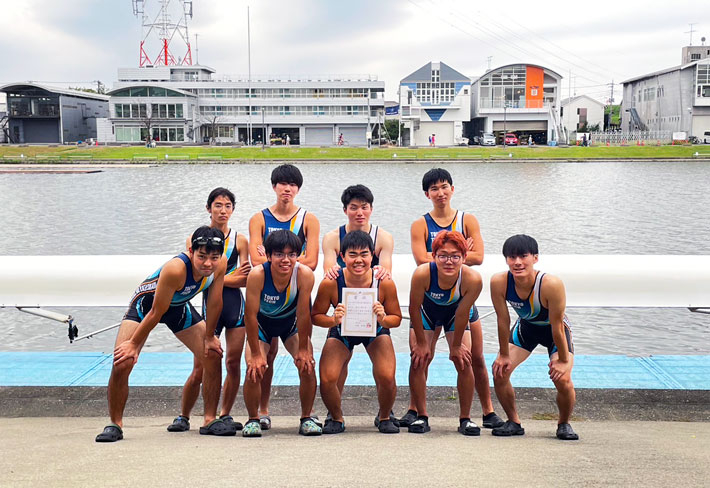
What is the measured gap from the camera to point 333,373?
5.01m

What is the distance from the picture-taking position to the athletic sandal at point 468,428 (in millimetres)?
4953

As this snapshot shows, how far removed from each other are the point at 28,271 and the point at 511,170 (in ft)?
146

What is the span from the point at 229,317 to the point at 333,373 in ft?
2.95

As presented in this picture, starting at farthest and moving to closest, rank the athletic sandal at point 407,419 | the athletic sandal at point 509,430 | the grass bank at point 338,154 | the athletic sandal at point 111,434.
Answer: the grass bank at point 338,154, the athletic sandal at point 407,419, the athletic sandal at point 509,430, the athletic sandal at point 111,434

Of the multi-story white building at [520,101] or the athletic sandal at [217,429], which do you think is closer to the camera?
the athletic sandal at [217,429]

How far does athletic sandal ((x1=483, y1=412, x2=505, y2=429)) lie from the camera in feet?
17.1

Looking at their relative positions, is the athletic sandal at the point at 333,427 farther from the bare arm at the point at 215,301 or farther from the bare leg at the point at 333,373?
the bare arm at the point at 215,301

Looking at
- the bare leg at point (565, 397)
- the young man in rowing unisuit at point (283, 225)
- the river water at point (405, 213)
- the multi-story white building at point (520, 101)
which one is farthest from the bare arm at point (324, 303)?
the multi-story white building at point (520, 101)

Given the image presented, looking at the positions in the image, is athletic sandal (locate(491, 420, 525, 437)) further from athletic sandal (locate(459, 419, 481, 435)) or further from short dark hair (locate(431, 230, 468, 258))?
short dark hair (locate(431, 230, 468, 258))

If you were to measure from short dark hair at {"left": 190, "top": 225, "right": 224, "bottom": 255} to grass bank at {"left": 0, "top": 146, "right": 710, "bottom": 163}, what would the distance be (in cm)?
4992

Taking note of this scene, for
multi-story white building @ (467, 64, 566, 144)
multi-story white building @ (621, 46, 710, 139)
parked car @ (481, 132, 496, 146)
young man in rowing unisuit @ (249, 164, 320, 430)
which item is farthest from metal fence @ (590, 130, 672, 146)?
young man in rowing unisuit @ (249, 164, 320, 430)

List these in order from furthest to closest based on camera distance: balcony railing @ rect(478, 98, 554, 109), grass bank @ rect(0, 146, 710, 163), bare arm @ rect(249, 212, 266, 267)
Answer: balcony railing @ rect(478, 98, 554, 109) → grass bank @ rect(0, 146, 710, 163) → bare arm @ rect(249, 212, 266, 267)

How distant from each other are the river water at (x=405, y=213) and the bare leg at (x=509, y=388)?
2.75 metres

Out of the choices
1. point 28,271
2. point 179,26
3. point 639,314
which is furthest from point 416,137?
point 28,271
